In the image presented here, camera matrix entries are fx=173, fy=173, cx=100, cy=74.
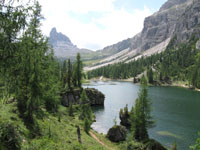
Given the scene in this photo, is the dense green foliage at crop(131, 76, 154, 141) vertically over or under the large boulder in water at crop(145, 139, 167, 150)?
over

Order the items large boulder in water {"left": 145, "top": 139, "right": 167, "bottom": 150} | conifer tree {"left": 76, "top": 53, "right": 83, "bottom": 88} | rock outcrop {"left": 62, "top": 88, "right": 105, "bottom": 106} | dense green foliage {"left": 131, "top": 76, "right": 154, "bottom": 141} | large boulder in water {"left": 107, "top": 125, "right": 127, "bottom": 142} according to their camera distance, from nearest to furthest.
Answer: large boulder in water {"left": 145, "top": 139, "right": 167, "bottom": 150}
dense green foliage {"left": 131, "top": 76, "right": 154, "bottom": 141}
large boulder in water {"left": 107, "top": 125, "right": 127, "bottom": 142}
rock outcrop {"left": 62, "top": 88, "right": 105, "bottom": 106}
conifer tree {"left": 76, "top": 53, "right": 83, "bottom": 88}

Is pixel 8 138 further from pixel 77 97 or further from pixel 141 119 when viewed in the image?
pixel 77 97

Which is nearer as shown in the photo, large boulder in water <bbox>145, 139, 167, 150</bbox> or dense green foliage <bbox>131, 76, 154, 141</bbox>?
large boulder in water <bbox>145, 139, 167, 150</bbox>

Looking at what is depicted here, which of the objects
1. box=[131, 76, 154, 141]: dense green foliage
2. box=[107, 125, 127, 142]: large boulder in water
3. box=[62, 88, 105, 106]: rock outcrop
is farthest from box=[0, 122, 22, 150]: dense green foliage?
box=[62, 88, 105, 106]: rock outcrop

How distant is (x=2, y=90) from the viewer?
38.8 feet

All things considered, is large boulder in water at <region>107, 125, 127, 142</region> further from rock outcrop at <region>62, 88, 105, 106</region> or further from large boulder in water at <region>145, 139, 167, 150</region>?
rock outcrop at <region>62, 88, 105, 106</region>

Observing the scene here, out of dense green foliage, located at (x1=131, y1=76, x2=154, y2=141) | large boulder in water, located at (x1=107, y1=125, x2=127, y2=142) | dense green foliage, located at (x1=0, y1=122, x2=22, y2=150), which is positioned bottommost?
large boulder in water, located at (x1=107, y1=125, x2=127, y2=142)

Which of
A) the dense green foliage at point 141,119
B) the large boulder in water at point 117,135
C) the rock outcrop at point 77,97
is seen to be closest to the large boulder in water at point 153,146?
the dense green foliage at point 141,119

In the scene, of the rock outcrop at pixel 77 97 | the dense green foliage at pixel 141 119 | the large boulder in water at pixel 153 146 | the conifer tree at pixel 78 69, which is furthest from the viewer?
the conifer tree at pixel 78 69

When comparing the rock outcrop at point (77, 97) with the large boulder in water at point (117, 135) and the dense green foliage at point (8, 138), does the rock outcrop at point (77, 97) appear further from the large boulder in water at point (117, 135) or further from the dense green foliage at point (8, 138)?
the dense green foliage at point (8, 138)

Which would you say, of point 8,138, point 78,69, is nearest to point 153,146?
point 8,138

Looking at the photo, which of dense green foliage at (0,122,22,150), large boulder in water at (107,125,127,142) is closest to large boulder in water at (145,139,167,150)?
large boulder in water at (107,125,127,142)

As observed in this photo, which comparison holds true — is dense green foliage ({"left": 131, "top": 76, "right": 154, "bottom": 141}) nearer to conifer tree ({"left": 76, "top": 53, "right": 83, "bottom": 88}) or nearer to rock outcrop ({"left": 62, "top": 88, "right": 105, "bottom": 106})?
rock outcrop ({"left": 62, "top": 88, "right": 105, "bottom": 106})

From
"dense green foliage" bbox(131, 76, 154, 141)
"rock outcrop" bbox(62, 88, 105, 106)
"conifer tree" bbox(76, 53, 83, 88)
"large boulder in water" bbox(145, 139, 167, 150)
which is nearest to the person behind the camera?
"large boulder in water" bbox(145, 139, 167, 150)
